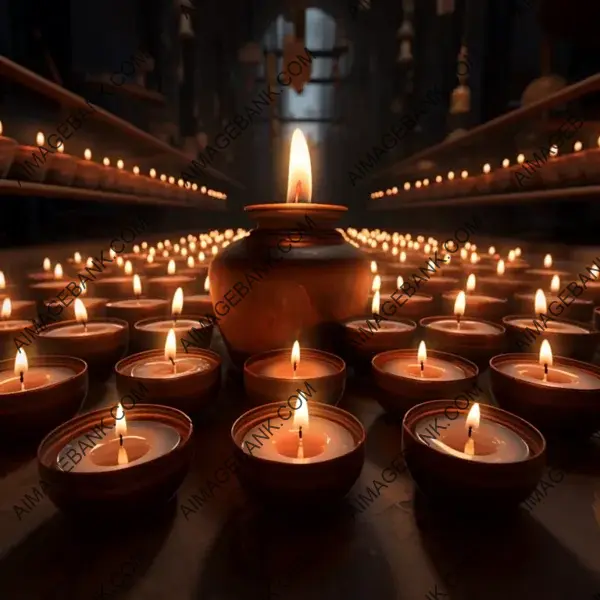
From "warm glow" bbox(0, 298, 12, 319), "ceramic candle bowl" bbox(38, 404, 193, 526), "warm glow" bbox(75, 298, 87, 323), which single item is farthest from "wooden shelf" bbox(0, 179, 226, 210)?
"ceramic candle bowl" bbox(38, 404, 193, 526)

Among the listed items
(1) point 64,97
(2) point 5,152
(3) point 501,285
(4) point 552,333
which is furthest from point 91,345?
(1) point 64,97

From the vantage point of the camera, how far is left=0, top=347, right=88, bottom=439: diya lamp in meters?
0.83

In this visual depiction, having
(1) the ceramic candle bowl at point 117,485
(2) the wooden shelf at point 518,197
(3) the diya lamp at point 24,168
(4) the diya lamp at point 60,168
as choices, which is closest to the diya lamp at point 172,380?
(1) the ceramic candle bowl at point 117,485

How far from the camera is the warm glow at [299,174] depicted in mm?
1339

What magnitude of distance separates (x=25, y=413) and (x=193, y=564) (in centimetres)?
46

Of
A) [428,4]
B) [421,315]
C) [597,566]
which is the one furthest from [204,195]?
[597,566]

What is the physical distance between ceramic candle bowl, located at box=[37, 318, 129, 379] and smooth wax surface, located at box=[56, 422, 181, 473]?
0.41 metres

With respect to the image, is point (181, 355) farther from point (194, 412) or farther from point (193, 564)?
point (193, 564)

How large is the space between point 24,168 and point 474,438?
103 inches

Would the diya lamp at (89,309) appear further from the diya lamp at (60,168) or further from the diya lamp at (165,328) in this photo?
the diya lamp at (60,168)

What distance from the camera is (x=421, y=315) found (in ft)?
5.41

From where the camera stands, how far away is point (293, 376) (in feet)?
3.41

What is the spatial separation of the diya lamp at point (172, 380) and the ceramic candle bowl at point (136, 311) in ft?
1.49

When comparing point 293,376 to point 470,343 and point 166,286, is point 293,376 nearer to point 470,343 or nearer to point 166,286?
point 470,343
